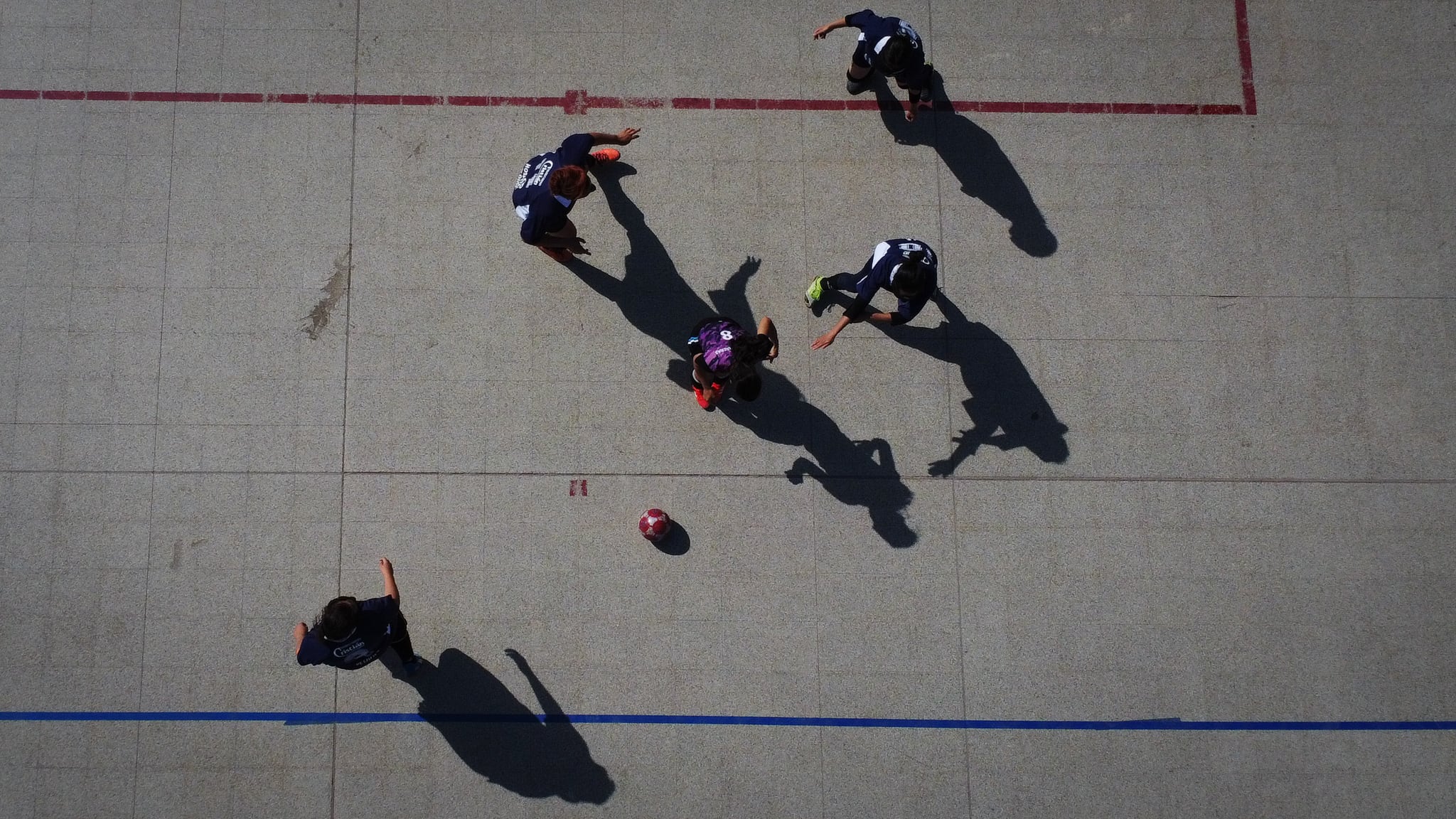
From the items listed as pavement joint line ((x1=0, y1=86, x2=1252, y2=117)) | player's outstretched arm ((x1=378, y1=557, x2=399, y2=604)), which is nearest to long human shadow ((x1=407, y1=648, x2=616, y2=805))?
player's outstretched arm ((x1=378, y1=557, x2=399, y2=604))

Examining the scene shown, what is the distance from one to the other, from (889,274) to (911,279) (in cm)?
40

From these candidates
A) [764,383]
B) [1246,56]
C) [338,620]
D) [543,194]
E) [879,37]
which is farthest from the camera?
[1246,56]

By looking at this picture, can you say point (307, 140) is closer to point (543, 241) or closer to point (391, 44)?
point (391, 44)

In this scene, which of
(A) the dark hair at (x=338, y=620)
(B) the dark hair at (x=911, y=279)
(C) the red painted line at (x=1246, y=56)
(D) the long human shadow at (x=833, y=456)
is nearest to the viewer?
(A) the dark hair at (x=338, y=620)

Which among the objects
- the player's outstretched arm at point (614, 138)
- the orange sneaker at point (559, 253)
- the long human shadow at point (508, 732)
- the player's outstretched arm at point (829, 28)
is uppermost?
the player's outstretched arm at point (829, 28)

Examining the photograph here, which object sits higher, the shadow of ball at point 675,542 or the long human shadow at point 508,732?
the shadow of ball at point 675,542

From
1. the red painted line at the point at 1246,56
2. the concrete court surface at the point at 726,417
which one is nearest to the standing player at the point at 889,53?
the concrete court surface at the point at 726,417

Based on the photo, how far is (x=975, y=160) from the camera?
7926 millimetres

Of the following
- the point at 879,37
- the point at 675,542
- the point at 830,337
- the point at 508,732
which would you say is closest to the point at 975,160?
the point at 879,37

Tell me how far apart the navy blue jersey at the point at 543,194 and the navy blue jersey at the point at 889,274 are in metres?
2.53

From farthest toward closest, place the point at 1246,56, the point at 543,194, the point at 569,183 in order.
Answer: the point at 1246,56 < the point at 543,194 < the point at 569,183

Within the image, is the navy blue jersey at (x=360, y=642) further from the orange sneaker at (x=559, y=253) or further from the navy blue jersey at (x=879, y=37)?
the navy blue jersey at (x=879, y=37)

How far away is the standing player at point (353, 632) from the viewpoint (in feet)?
19.6

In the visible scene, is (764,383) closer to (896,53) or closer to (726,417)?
(726,417)
